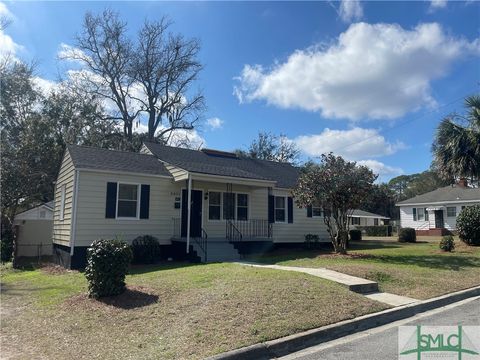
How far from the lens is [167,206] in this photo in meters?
16.4

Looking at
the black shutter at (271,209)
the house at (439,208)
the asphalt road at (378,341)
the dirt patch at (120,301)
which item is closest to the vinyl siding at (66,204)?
the dirt patch at (120,301)

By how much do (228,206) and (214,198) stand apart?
0.77 meters

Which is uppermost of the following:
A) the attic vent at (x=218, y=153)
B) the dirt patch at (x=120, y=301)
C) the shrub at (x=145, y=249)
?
the attic vent at (x=218, y=153)

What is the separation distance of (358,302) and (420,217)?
35858 millimetres

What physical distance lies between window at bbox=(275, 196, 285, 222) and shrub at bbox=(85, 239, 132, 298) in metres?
11.8

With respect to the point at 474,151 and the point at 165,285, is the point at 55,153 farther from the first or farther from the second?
the point at 474,151

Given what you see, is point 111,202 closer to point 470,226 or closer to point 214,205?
point 214,205

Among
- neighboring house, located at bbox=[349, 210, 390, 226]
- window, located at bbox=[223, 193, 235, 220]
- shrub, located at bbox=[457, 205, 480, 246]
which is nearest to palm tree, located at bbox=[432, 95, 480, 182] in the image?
shrub, located at bbox=[457, 205, 480, 246]

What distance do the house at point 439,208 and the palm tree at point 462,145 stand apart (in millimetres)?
18513

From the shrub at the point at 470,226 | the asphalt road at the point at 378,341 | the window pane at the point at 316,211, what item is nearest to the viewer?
the asphalt road at the point at 378,341

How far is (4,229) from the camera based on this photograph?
2128cm

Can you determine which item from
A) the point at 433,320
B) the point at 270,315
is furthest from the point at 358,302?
the point at 270,315

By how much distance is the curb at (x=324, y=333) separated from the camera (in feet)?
17.6

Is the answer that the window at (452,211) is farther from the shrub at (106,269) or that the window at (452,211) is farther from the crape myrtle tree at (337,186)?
the shrub at (106,269)
